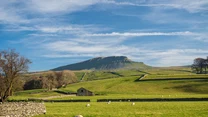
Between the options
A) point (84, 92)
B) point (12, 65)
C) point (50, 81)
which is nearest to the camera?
point (12, 65)

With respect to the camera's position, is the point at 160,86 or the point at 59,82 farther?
the point at 59,82

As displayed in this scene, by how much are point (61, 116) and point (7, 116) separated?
22.8ft

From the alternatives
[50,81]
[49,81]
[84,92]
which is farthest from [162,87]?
[49,81]

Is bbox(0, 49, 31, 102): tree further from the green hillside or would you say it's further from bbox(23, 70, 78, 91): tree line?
bbox(23, 70, 78, 91): tree line

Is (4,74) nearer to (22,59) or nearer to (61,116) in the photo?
(22,59)

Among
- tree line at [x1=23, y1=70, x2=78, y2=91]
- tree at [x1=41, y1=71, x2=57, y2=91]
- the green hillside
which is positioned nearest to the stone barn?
the green hillside

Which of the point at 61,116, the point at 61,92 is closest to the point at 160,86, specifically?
the point at 61,92

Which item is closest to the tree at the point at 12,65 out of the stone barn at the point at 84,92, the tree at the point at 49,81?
the stone barn at the point at 84,92

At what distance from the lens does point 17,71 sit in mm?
71562

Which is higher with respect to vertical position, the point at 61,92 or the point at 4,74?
the point at 4,74

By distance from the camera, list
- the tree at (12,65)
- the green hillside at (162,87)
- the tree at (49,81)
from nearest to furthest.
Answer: the tree at (12,65) → the green hillside at (162,87) → the tree at (49,81)

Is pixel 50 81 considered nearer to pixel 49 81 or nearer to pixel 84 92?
pixel 49 81

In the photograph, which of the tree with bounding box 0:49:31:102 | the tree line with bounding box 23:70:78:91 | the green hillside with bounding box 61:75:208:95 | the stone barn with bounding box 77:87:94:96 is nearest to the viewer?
the tree with bounding box 0:49:31:102

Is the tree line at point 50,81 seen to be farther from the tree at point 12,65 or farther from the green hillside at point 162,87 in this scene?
the tree at point 12,65
